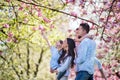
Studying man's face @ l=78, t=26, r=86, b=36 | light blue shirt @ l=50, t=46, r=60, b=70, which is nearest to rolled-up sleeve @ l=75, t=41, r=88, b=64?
man's face @ l=78, t=26, r=86, b=36

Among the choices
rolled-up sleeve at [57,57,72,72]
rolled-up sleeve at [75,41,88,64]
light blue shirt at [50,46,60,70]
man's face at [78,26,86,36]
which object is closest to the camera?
rolled-up sleeve at [75,41,88,64]

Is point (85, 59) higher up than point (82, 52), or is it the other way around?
point (82, 52)

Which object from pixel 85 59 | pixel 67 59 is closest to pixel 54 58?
pixel 67 59

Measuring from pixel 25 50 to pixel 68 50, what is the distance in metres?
24.2

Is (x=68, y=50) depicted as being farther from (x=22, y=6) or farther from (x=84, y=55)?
(x=22, y=6)

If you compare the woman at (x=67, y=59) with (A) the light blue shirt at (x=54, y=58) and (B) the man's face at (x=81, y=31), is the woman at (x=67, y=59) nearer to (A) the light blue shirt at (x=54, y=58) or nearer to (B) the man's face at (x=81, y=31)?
(A) the light blue shirt at (x=54, y=58)

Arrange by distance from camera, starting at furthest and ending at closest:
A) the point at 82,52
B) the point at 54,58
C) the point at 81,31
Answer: the point at 54,58 → the point at 81,31 → the point at 82,52

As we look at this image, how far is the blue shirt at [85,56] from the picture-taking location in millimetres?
7465

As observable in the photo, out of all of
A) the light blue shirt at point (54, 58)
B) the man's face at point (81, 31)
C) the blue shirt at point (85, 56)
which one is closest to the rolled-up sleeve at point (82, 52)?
the blue shirt at point (85, 56)

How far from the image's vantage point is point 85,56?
748 cm

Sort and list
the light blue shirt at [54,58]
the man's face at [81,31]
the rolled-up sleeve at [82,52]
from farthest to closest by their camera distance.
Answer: the light blue shirt at [54,58] → the man's face at [81,31] → the rolled-up sleeve at [82,52]

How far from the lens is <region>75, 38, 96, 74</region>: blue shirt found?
24.5ft

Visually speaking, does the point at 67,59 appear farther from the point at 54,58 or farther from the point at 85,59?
the point at 85,59

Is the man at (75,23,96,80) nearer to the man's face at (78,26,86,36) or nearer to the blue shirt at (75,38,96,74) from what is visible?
the blue shirt at (75,38,96,74)
